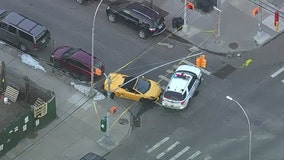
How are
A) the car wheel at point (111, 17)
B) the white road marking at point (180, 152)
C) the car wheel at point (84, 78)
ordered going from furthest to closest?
1. the car wheel at point (111, 17)
2. the car wheel at point (84, 78)
3. the white road marking at point (180, 152)

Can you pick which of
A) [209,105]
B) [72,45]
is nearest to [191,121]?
[209,105]

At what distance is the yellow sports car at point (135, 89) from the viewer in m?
59.1

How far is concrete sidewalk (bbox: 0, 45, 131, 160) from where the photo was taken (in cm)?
5619

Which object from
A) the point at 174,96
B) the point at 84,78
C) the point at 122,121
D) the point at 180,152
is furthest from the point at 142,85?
the point at 180,152

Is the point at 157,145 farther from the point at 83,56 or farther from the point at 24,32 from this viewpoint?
the point at 24,32

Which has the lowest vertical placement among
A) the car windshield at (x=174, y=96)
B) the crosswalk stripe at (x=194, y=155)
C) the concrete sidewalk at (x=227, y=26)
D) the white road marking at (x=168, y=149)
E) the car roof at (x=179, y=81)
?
the crosswalk stripe at (x=194, y=155)

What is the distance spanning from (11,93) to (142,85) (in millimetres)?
8976

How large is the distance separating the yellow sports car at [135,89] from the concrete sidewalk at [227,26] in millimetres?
6822

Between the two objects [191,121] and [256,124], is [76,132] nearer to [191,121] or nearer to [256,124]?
[191,121]

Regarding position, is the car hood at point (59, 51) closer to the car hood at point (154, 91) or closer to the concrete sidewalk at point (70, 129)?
the concrete sidewalk at point (70, 129)

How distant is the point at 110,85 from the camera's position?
58750 mm

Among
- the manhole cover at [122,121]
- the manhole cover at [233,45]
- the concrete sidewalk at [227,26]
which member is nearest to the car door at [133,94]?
the manhole cover at [122,121]

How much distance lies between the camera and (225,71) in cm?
6241

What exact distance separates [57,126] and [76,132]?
1432 millimetres
